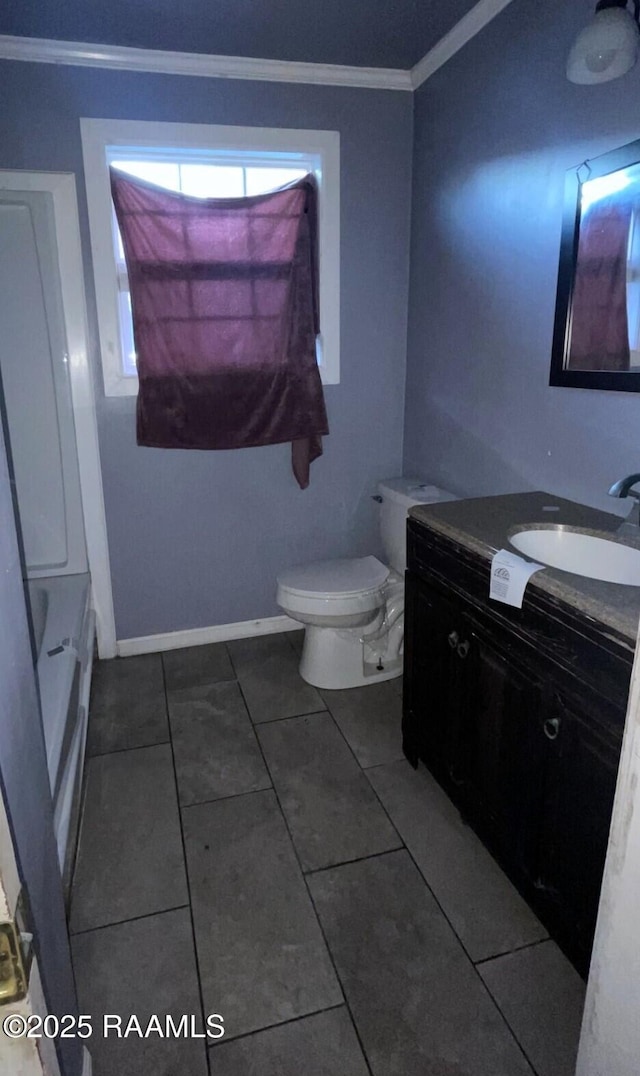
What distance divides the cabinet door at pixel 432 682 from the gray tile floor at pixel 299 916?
0.16 m

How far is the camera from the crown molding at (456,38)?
2010mm

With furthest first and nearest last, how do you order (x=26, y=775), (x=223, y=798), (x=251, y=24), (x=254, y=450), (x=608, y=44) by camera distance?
(x=254, y=450) → (x=251, y=24) → (x=223, y=798) → (x=608, y=44) → (x=26, y=775)

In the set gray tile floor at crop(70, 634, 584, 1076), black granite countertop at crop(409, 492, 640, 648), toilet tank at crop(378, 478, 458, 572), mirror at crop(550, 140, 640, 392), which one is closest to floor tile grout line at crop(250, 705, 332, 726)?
gray tile floor at crop(70, 634, 584, 1076)

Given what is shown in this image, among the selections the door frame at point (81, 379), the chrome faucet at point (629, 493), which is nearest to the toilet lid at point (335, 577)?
the door frame at point (81, 379)

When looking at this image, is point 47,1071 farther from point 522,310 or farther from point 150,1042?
point 522,310

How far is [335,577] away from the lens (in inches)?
100

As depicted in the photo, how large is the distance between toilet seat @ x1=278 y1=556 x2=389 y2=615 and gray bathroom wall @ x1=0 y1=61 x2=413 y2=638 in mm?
441

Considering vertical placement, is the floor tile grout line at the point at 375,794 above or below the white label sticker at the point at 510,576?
below

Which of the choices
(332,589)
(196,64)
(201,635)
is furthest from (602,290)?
(201,635)

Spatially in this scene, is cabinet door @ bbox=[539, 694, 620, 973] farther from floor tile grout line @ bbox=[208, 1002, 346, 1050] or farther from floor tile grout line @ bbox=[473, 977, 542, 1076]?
floor tile grout line @ bbox=[208, 1002, 346, 1050]

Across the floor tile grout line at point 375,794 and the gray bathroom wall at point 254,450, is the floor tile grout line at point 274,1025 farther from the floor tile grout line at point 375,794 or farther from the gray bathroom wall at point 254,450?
the gray bathroom wall at point 254,450

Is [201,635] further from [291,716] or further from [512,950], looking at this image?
[512,950]

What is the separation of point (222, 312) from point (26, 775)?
2.17 metres

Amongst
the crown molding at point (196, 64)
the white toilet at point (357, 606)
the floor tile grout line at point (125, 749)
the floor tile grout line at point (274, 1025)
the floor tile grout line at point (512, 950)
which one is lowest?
the floor tile grout line at point (274, 1025)
